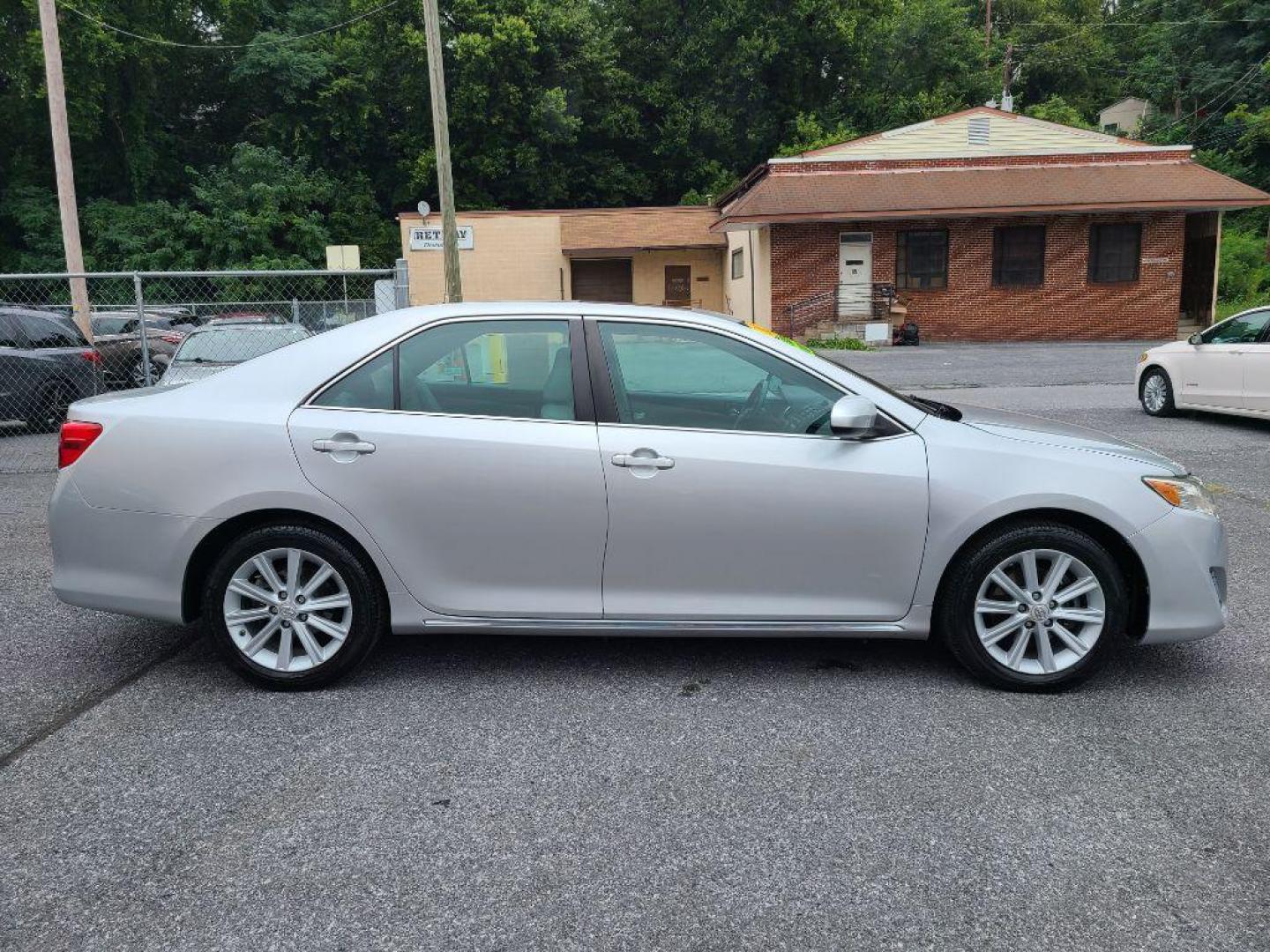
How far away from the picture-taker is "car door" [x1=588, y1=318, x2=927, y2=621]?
13.6ft

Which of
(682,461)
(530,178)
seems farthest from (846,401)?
(530,178)

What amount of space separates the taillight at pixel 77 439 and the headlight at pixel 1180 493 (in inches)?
171

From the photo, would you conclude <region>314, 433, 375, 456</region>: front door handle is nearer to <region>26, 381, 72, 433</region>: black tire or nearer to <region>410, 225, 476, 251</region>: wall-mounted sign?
<region>410, 225, 476, 251</region>: wall-mounted sign

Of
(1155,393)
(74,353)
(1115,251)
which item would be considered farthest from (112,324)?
(1115,251)

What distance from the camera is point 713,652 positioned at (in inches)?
189

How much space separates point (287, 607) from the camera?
13.9ft

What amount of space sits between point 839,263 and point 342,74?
28308mm

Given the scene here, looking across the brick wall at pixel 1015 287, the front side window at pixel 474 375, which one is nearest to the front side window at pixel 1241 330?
the front side window at pixel 474 375

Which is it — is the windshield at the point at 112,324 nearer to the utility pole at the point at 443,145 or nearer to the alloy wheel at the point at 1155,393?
the utility pole at the point at 443,145

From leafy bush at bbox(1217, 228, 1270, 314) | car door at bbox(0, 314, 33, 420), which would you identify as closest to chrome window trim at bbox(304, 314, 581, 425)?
car door at bbox(0, 314, 33, 420)

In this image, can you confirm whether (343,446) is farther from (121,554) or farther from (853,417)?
(853,417)

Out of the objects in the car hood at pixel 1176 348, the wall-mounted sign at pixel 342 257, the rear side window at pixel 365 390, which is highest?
the wall-mounted sign at pixel 342 257

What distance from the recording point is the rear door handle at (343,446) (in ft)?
13.7

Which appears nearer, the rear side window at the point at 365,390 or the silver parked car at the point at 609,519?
the silver parked car at the point at 609,519
